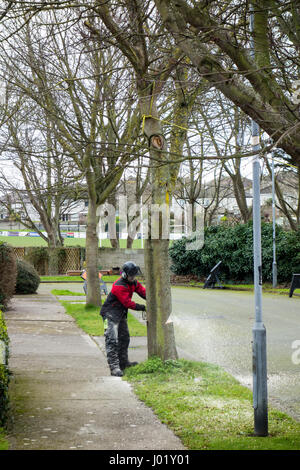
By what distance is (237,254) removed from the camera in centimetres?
2911

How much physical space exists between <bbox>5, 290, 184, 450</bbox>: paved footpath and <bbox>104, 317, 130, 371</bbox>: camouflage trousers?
0.75 ft

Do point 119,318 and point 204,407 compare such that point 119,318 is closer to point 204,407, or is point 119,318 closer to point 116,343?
point 116,343

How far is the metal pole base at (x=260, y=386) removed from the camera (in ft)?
19.3

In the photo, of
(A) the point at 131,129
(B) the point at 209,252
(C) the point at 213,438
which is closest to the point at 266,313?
(A) the point at 131,129

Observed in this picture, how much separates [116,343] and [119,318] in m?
0.39

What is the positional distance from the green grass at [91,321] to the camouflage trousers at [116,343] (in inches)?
Result: 139

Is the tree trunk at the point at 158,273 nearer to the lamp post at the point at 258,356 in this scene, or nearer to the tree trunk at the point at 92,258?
the lamp post at the point at 258,356

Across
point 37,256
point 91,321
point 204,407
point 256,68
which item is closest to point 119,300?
point 204,407

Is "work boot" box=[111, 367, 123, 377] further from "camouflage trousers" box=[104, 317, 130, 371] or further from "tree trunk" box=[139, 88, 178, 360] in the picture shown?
"tree trunk" box=[139, 88, 178, 360]

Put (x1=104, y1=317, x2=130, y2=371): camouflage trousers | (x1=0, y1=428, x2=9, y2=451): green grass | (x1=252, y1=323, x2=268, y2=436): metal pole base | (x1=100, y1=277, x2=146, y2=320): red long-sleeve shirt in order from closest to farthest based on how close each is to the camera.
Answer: (x1=0, y1=428, x2=9, y2=451): green grass
(x1=252, y1=323, x2=268, y2=436): metal pole base
(x1=104, y1=317, x2=130, y2=371): camouflage trousers
(x1=100, y1=277, x2=146, y2=320): red long-sleeve shirt

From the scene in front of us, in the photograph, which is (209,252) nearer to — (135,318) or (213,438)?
(135,318)

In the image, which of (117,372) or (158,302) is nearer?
(117,372)

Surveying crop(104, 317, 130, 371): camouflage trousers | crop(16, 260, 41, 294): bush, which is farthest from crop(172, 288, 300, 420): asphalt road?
crop(16, 260, 41, 294): bush

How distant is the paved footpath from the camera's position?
5492 mm
